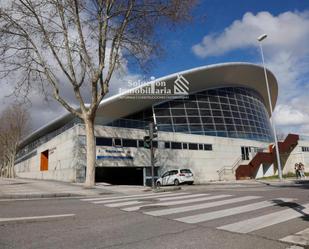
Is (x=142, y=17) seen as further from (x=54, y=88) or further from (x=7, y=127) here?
(x=7, y=127)

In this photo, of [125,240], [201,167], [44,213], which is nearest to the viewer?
[125,240]

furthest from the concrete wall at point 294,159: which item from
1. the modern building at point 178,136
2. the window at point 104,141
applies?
the window at point 104,141

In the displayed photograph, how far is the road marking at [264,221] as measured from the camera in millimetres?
6047

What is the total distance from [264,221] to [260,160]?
31.5 m

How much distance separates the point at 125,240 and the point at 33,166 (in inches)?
1693

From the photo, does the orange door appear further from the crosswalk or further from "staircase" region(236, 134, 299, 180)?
the crosswalk

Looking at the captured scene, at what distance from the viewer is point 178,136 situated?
34438 millimetres

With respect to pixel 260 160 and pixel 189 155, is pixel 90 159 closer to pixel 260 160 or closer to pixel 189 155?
pixel 189 155

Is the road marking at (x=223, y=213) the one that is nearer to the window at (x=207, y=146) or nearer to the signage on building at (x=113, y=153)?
the signage on building at (x=113, y=153)

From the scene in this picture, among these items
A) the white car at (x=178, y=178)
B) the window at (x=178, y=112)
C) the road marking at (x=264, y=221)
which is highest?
the window at (x=178, y=112)

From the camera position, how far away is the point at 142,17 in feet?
65.0

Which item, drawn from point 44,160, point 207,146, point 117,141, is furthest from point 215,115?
point 44,160

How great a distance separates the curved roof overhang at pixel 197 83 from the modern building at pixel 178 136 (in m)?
0.12

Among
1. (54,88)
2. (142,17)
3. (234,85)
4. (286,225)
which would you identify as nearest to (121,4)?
(142,17)
